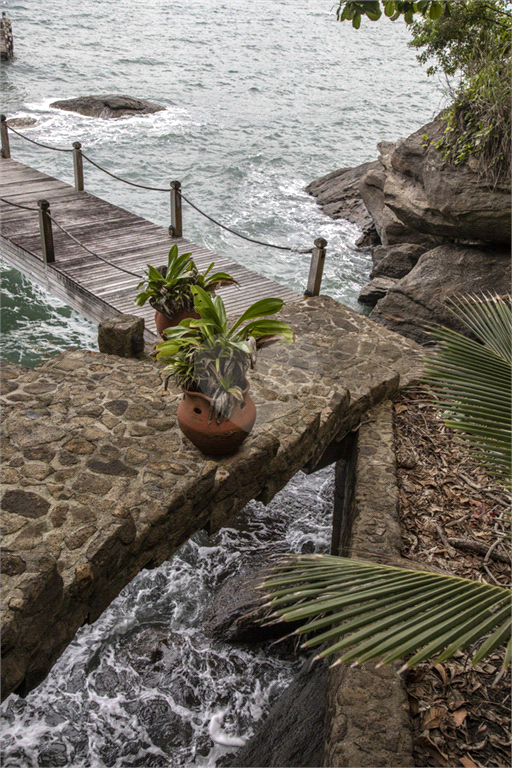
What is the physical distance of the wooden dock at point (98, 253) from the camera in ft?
28.0

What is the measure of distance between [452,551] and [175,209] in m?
7.45

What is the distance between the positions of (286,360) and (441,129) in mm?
5614

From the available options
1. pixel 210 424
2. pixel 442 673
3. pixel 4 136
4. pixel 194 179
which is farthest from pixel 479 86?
pixel 194 179

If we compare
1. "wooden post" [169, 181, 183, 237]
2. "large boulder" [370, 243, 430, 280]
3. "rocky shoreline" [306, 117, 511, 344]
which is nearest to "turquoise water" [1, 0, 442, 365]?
"large boulder" [370, 243, 430, 280]

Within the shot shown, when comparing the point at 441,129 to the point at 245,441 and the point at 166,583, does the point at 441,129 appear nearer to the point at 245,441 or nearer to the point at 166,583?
the point at 245,441

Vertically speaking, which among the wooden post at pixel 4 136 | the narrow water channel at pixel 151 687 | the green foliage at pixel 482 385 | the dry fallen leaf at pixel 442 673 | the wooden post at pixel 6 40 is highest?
the wooden post at pixel 6 40

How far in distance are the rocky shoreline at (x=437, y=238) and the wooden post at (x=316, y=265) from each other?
168 cm

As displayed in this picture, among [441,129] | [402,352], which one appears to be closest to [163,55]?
[441,129]

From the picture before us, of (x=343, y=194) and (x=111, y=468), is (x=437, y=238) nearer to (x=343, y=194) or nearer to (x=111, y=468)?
(x=343, y=194)

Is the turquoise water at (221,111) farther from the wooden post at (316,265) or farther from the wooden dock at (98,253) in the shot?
the wooden post at (316,265)

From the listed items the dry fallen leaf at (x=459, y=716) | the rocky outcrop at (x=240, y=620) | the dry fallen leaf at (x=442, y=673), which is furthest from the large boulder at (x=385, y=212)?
the dry fallen leaf at (x=459, y=716)

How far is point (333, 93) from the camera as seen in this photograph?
98.5 ft

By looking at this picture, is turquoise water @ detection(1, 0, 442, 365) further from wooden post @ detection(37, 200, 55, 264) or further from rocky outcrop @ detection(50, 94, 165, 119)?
wooden post @ detection(37, 200, 55, 264)

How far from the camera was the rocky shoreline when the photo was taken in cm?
912
